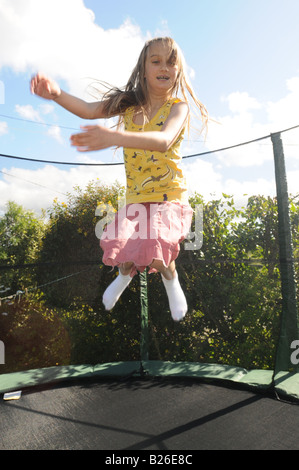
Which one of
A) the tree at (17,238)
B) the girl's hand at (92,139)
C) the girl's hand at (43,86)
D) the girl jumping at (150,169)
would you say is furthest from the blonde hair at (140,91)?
the tree at (17,238)

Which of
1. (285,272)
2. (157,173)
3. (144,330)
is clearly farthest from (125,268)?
(144,330)

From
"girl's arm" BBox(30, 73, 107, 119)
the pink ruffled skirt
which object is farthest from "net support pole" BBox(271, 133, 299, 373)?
"girl's arm" BBox(30, 73, 107, 119)

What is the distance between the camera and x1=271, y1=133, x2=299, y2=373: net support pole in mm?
1848

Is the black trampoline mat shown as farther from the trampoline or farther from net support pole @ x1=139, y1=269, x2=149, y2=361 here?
net support pole @ x1=139, y1=269, x2=149, y2=361

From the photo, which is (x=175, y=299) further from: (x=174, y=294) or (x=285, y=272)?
(x=285, y=272)

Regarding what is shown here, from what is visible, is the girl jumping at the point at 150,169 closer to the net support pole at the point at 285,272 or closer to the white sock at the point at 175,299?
the white sock at the point at 175,299

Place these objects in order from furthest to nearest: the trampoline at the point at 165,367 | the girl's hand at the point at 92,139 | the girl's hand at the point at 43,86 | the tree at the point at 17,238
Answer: the tree at the point at 17,238 → the trampoline at the point at 165,367 → the girl's hand at the point at 43,86 → the girl's hand at the point at 92,139

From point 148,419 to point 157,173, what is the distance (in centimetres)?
100

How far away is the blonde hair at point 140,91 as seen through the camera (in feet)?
4.30

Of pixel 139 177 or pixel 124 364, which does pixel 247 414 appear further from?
pixel 139 177

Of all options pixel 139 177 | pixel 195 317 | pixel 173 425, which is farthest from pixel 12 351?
pixel 139 177

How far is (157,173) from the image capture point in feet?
4.28

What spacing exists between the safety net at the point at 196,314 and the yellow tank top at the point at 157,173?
0.85 m
